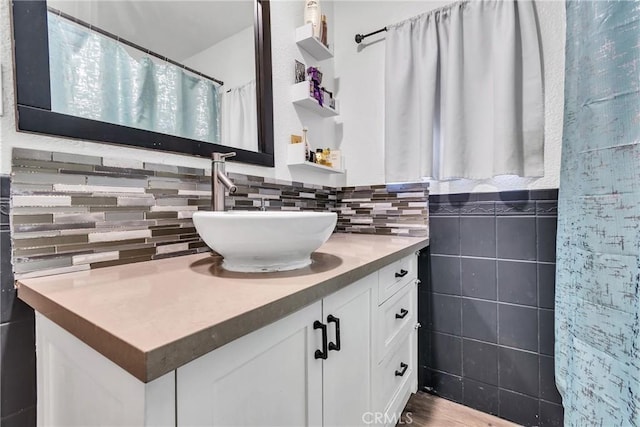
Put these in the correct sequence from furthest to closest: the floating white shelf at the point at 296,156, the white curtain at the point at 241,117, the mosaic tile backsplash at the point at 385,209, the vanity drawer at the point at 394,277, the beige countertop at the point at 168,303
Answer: the mosaic tile backsplash at the point at 385,209 → the floating white shelf at the point at 296,156 → the white curtain at the point at 241,117 → the vanity drawer at the point at 394,277 → the beige countertop at the point at 168,303

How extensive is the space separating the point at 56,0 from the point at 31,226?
1.87 feet

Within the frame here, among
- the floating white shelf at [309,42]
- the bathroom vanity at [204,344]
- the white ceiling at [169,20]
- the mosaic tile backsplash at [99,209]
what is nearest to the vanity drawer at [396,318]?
the bathroom vanity at [204,344]

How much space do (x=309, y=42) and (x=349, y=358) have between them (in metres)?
1.46

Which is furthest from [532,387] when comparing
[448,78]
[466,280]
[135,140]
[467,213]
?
[135,140]

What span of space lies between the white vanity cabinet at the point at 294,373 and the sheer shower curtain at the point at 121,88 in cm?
74

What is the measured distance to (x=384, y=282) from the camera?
1.02 m

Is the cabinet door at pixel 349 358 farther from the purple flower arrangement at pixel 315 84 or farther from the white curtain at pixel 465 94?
the purple flower arrangement at pixel 315 84

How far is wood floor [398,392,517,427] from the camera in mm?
1297

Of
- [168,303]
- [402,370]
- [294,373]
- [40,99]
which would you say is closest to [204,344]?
[168,303]

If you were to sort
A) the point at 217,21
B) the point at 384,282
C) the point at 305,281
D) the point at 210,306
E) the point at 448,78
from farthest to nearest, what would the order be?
the point at 448,78
the point at 217,21
the point at 384,282
the point at 305,281
the point at 210,306

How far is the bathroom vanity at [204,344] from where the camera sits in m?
0.37

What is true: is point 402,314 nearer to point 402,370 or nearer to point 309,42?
point 402,370

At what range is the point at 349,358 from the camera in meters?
0.81

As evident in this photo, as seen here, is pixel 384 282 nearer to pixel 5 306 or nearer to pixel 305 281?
pixel 305 281
